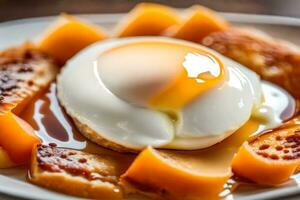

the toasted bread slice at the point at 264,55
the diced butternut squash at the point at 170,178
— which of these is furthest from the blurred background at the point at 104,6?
the diced butternut squash at the point at 170,178

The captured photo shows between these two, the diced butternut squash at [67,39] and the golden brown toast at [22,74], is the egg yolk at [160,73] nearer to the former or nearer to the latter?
the golden brown toast at [22,74]

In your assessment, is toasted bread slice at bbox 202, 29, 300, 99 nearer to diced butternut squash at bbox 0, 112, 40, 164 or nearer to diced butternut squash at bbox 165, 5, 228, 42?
diced butternut squash at bbox 165, 5, 228, 42

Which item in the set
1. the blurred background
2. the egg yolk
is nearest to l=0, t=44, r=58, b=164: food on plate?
the egg yolk

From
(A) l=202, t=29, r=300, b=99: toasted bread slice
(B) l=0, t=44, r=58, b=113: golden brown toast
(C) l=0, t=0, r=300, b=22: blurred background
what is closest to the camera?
(B) l=0, t=44, r=58, b=113: golden brown toast

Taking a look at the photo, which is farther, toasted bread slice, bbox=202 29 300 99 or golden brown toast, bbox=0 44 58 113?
toasted bread slice, bbox=202 29 300 99

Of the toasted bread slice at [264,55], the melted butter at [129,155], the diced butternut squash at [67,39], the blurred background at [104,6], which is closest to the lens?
A: the melted butter at [129,155]

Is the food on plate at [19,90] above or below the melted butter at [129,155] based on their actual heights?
above

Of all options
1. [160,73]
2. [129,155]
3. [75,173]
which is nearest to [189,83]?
[160,73]

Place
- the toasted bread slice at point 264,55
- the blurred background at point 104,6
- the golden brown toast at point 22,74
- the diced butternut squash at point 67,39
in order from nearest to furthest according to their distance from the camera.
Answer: the golden brown toast at point 22,74
the toasted bread slice at point 264,55
the diced butternut squash at point 67,39
the blurred background at point 104,6
